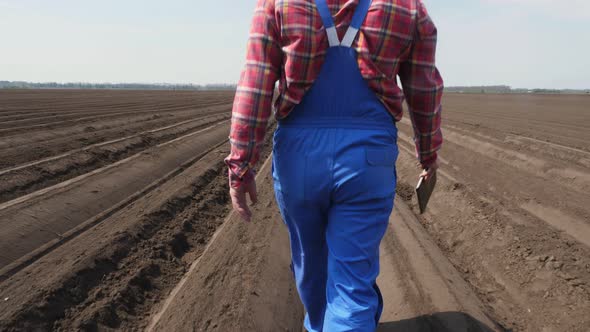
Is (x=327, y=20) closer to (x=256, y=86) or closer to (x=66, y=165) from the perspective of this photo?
(x=256, y=86)

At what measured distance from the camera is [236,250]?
4.55m

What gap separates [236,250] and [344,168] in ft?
10.1

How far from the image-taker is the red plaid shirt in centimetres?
167

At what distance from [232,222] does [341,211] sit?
3.89 metres

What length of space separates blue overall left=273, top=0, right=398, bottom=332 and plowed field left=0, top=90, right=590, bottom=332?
61.1 inches

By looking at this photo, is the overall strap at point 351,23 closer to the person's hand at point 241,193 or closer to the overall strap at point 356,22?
the overall strap at point 356,22

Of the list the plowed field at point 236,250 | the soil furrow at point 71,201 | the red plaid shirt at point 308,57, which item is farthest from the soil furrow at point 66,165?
the red plaid shirt at point 308,57

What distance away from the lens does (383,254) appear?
4.57 meters

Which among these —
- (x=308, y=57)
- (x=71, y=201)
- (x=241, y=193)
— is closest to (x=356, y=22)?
(x=308, y=57)

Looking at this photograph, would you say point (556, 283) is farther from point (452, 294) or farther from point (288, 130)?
point (288, 130)

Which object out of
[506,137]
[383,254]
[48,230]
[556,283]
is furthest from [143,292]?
[506,137]

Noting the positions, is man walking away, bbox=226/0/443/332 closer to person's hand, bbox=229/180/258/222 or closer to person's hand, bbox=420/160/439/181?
person's hand, bbox=229/180/258/222

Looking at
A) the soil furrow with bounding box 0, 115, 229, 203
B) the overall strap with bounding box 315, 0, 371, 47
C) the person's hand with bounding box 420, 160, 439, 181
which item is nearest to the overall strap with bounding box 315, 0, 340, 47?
the overall strap with bounding box 315, 0, 371, 47

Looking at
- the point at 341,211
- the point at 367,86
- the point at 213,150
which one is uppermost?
the point at 367,86
